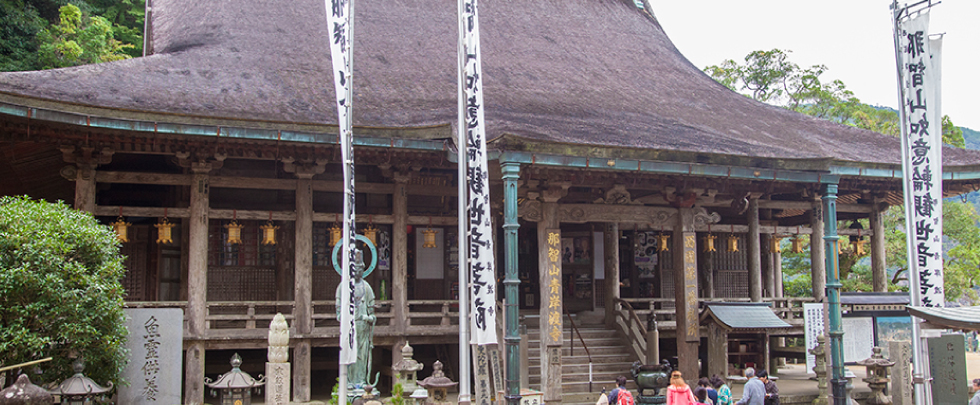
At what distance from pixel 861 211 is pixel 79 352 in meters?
15.7

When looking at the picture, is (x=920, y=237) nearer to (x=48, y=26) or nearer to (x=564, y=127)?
(x=564, y=127)

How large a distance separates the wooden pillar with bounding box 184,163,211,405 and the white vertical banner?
4.85 metres

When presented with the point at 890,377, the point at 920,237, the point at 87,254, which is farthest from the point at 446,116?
the point at 890,377

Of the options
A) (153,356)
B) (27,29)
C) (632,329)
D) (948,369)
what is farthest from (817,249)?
(27,29)

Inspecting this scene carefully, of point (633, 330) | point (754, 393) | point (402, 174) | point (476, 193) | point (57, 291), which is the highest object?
point (402, 174)

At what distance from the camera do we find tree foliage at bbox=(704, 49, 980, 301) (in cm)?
2653

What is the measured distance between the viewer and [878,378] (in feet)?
46.5

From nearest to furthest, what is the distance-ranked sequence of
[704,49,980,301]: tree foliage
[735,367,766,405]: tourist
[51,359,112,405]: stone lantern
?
[51,359,112,405]: stone lantern, [735,367,766,405]: tourist, [704,49,980,301]: tree foliage

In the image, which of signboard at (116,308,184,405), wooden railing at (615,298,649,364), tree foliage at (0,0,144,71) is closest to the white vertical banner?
signboard at (116,308,184,405)

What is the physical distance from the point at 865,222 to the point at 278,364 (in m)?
22.5

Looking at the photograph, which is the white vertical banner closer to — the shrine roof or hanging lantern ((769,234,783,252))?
the shrine roof

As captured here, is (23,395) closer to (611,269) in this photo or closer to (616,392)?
(616,392)

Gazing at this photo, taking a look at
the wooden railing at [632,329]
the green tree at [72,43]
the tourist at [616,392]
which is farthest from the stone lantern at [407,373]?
the green tree at [72,43]

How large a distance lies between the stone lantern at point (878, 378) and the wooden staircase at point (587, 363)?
4.12 m
